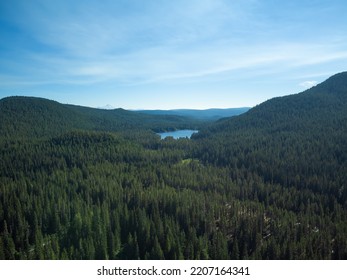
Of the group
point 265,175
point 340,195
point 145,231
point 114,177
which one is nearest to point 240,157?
point 265,175

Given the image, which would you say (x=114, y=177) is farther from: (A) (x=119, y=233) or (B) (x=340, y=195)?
(B) (x=340, y=195)

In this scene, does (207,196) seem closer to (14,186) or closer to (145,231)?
(145,231)

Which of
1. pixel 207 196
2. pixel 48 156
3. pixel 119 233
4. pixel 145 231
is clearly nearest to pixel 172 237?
pixel 145 231

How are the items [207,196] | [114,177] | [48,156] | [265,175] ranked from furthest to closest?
1. [48,156]
2. [265,175]
3. [114,177]
4. [207,196]

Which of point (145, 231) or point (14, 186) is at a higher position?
point (14, 186)

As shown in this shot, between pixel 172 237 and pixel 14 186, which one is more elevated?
pixel 14 186

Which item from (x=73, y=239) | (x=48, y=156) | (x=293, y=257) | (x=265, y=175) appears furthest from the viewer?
(x=48, y=156)

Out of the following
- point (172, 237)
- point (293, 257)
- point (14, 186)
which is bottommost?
point (293, 257)

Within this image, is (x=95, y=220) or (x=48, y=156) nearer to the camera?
(x=95, y=220)

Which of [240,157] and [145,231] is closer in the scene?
[145,231]
